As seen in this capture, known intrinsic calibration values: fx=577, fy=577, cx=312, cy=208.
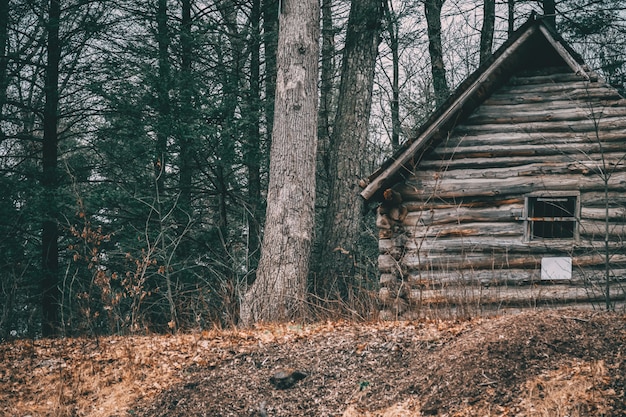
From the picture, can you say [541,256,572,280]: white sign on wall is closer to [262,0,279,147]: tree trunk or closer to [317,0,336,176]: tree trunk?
[317,0,336,176]: tree trunk

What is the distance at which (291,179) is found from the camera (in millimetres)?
8789

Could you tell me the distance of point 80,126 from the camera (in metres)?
13.5

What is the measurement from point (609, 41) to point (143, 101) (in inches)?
477

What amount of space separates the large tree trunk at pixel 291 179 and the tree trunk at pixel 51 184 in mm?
5538

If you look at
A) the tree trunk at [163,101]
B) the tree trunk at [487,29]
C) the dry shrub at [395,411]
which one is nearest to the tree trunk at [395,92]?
the tree trunk at [487,29]

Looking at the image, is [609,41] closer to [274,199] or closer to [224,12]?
[224,12]

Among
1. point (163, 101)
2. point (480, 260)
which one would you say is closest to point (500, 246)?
point (480, 260)

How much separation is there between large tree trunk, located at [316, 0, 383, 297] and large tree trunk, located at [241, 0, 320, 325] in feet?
6.59

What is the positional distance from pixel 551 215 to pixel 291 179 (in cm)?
517

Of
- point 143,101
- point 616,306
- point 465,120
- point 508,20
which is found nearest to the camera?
point 616,306

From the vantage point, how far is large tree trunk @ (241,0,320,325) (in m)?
8.37

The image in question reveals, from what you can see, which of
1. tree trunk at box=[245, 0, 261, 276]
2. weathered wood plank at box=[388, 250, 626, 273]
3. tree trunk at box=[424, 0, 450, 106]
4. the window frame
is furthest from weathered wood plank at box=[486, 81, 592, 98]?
tree trunk at box=[424, 0, 450, 106]

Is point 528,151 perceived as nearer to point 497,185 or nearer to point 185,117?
point 497,185

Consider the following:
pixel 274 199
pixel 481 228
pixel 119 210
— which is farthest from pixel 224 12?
pixel 481 228
